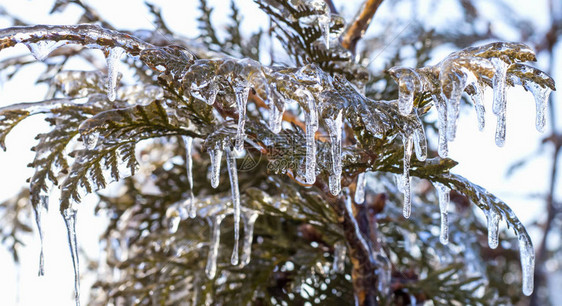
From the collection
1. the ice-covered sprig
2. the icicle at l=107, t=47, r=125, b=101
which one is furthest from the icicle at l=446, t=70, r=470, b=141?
the icicle at l=107, t=47, r=125, b=101

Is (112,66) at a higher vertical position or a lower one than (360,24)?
lower

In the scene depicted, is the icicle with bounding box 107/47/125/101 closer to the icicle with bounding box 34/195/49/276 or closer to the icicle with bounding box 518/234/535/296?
the icicle with bounding box 34/195/49/276

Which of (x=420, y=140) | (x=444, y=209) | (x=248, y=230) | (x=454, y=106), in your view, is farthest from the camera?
(x=248, y=230)

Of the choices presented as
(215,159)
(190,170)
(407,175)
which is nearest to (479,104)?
(407,175)

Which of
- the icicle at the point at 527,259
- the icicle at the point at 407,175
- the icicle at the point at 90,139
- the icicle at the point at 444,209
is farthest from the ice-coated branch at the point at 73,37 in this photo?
the icicle at the point at 527,259

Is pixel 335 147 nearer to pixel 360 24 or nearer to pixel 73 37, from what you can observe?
pixel 73 37

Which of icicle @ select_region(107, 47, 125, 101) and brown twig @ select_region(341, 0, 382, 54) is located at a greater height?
brown twig @ select_region(341, 0, 382, 54)

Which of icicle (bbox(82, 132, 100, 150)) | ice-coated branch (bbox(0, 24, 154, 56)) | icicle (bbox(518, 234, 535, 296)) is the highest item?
ice-coated branch (bbox(0, 24, 154, 56))

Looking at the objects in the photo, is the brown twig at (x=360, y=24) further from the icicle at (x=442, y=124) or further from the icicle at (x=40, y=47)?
the icicle at (x=40, y=47)
